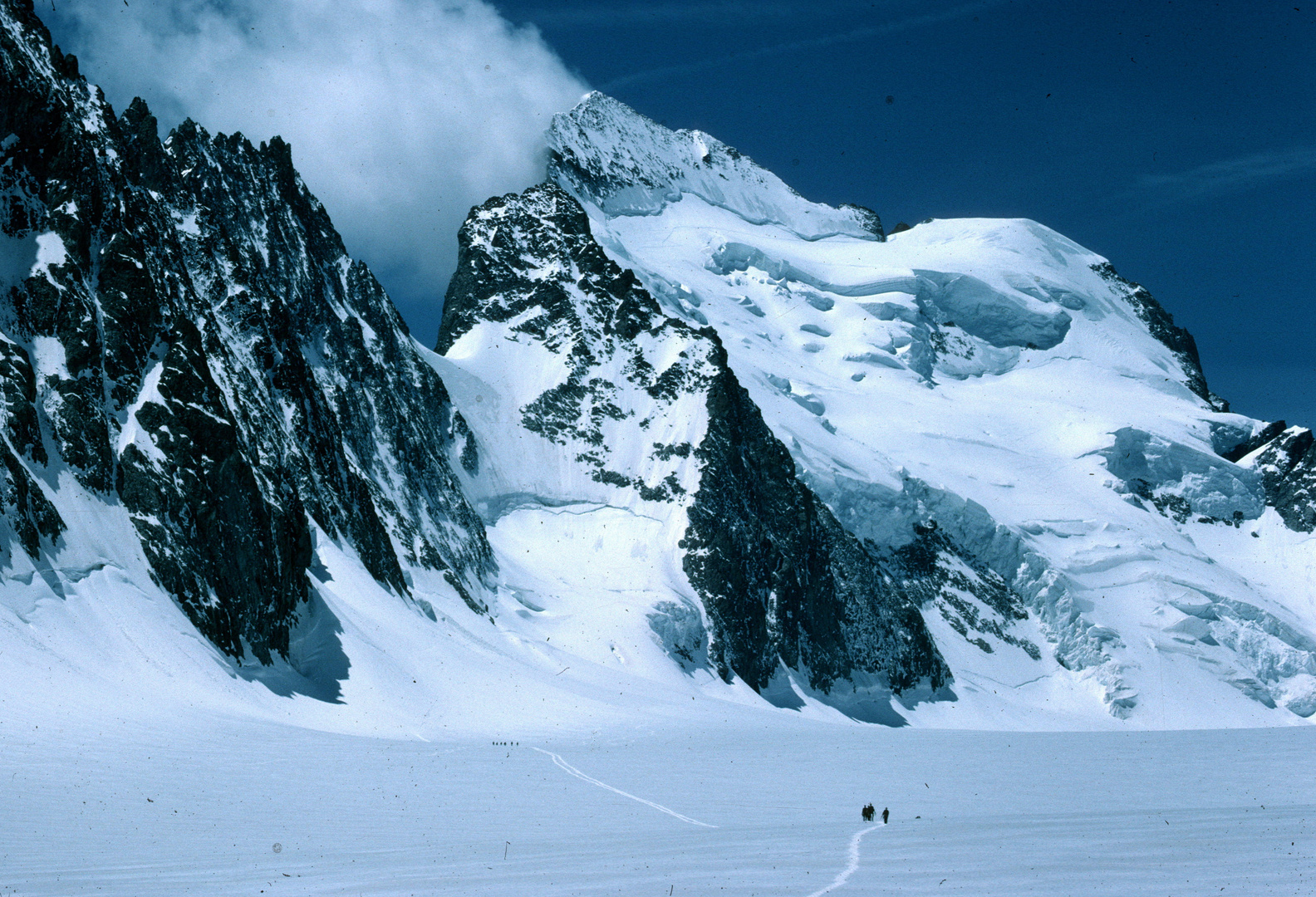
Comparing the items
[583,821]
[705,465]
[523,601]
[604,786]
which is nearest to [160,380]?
[604,786]

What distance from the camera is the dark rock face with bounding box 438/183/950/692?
120062mm

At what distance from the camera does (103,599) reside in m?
52.8

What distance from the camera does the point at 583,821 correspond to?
31250 millimetres

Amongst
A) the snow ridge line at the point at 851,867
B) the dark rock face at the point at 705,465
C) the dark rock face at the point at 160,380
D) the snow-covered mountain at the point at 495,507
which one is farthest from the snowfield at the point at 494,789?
the dark rock face at the point at 705,465

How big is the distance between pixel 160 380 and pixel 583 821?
139 feet

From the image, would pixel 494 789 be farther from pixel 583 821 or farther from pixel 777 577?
pixel 777 577

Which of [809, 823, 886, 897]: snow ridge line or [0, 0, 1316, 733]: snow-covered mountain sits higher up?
[0, 0, 1316, 733]: snow-covered mountain

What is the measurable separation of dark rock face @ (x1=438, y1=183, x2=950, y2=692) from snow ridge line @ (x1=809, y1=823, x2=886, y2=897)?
80417 mm

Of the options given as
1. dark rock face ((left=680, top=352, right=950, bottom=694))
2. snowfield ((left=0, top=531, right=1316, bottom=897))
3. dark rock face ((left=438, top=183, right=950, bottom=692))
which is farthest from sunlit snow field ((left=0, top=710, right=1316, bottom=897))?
dark rock face ((left=438, top=183, right=950, bottom=692))

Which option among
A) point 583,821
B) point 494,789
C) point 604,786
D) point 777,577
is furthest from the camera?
point 777,577

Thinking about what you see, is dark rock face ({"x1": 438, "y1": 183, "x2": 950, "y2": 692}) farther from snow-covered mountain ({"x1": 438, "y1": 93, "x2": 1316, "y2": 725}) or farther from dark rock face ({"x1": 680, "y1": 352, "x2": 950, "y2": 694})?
snow-covered mountain ({"x1": 438, "y1": 93, "x2": 1316, "y2": 725})

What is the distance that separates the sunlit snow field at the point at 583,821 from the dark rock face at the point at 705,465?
64.3 meters

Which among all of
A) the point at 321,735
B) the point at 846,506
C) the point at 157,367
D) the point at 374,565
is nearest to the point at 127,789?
the point at 321,735

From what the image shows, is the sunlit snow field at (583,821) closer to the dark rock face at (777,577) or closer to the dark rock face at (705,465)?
the dark rock face at (777,577)
